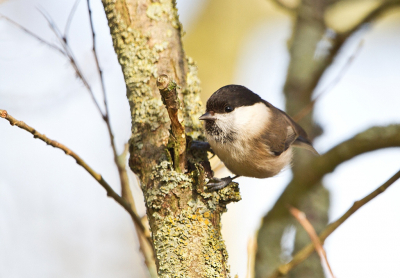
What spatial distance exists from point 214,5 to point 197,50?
94cm

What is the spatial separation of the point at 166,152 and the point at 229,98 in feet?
2.66

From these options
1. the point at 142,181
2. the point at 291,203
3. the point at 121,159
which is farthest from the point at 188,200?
the point at 291,203

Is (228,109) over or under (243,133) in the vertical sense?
over

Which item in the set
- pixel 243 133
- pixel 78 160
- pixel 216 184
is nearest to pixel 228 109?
pixel 243 133

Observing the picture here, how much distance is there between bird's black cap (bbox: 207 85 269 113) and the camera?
7.73 feet

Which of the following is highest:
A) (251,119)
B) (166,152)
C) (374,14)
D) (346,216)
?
(374,14)

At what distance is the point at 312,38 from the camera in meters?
3.65

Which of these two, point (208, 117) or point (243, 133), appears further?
point (243, 133)

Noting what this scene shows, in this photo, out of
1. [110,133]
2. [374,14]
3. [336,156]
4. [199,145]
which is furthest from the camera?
[374,14]

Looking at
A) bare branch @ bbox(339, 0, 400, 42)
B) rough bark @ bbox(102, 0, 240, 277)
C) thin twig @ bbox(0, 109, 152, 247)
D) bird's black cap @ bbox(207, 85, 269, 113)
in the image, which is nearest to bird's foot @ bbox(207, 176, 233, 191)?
rough bark @ bbox(102, 0, 240, 277)

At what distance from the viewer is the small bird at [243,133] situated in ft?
7.70

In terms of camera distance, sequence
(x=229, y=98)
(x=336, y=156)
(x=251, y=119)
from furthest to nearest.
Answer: (x=336, y=156), (x=251, y=119), (x=229, y=98)

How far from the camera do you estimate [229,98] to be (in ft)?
7.89

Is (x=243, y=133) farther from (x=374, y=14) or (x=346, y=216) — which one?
(x=374, y=14)
